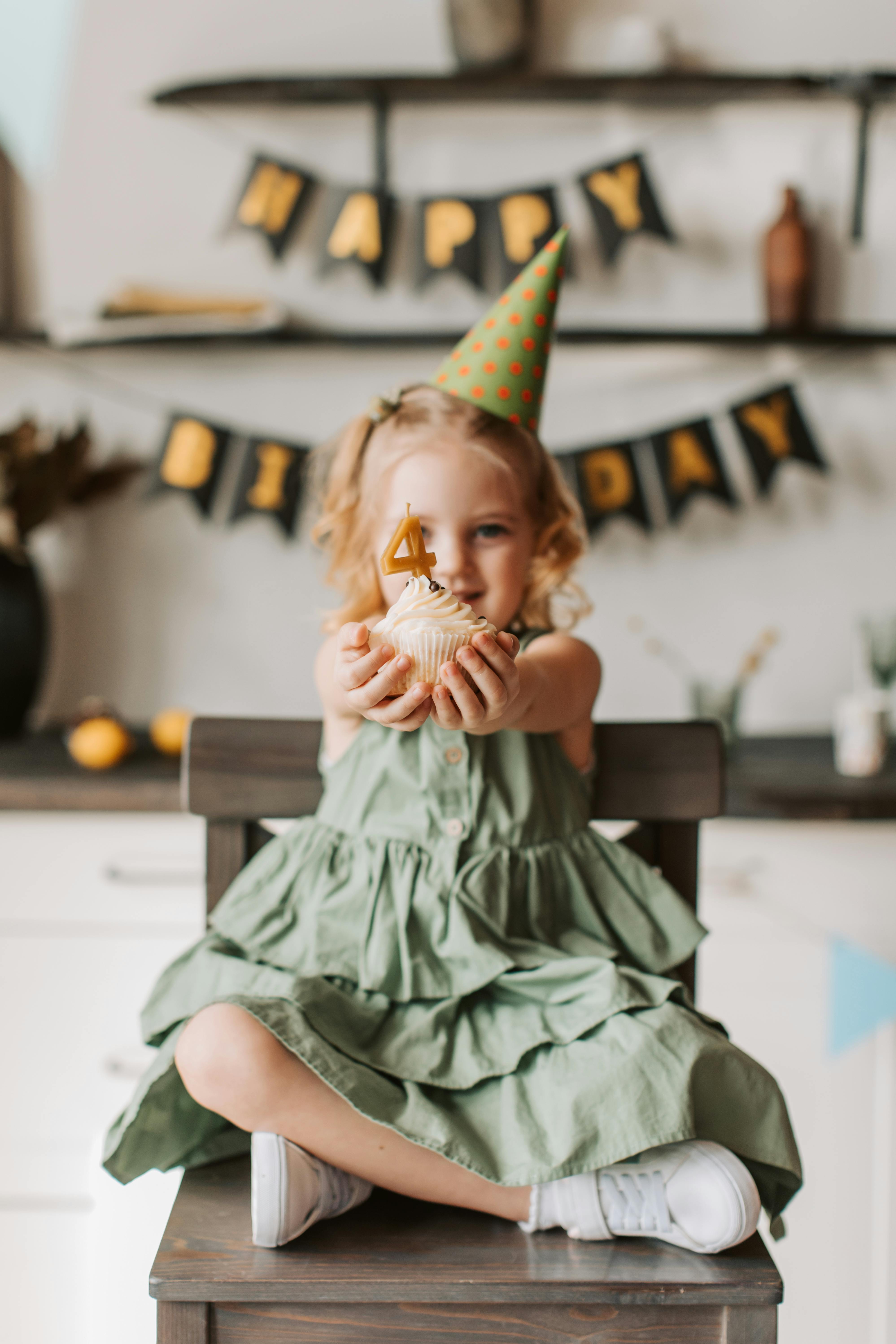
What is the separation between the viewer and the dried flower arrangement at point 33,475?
1727 millimetres

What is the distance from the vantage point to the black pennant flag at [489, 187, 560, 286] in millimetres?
1748

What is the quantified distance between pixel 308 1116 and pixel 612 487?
1252 millimetres

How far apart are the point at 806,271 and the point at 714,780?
1.15 metres

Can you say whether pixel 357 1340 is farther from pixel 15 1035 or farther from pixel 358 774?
pixel 15 1035

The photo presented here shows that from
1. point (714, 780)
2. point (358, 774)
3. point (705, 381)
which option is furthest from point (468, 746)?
point (705, 381)

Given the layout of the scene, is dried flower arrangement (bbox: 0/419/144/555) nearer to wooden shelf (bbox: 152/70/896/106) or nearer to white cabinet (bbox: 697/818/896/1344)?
wooden shelf (bbox: 152/70/896/106)

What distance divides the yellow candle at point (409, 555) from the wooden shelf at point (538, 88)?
4.16ft

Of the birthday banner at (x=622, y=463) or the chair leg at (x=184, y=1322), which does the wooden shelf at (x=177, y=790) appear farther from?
the chair leg at (x=184, y=1322)

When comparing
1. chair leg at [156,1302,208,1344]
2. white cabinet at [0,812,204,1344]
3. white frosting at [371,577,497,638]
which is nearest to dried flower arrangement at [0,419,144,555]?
white cabinet at [0,812,204,1344]

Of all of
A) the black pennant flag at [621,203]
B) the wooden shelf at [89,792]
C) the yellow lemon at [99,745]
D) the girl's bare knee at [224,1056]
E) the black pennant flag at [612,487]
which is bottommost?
the girl's bare knee at [224,1056]

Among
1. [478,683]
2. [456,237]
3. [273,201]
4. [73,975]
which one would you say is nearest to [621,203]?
[456,237]

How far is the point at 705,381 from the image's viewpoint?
1896mm

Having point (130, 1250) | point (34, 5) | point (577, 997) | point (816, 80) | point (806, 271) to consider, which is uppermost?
point (34, 5)

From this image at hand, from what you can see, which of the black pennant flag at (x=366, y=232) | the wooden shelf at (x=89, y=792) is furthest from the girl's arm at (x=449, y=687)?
the black pennant flag at (x=366, y=232)
